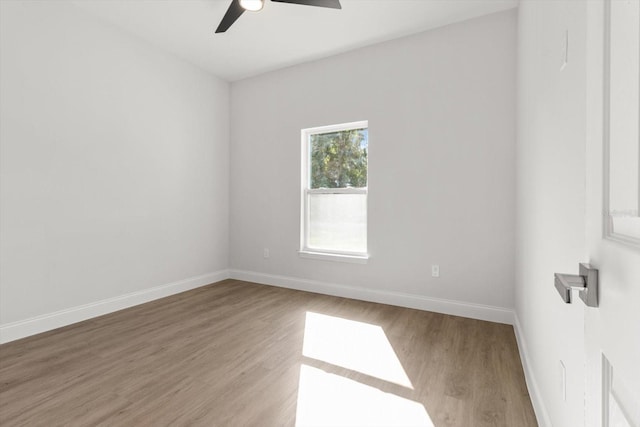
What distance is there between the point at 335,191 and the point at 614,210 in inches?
131

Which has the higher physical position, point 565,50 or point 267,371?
point 565,50

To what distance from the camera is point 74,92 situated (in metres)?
2.89

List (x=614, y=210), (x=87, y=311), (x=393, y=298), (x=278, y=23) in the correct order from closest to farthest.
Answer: (x=614, y=210) → (x=87, y=311) → (x=278, y=23) → (x=393, y=298)

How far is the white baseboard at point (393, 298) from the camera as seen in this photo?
2895 mm

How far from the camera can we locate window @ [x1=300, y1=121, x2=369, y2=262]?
3.65 metres

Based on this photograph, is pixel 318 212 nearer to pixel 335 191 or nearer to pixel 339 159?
pixel 335 191

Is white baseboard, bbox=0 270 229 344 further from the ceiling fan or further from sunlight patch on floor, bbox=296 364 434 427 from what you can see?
the ceiling fan

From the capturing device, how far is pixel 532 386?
1741 millimetres

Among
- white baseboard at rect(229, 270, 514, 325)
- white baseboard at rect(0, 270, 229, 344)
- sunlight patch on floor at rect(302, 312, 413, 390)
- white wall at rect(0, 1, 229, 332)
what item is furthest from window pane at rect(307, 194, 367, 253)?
white baseboard at rect(0, 270, 229, 344)

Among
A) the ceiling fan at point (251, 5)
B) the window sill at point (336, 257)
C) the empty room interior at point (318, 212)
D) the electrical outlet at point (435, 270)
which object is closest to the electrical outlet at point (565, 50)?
the empty room interior at point (318, 212)

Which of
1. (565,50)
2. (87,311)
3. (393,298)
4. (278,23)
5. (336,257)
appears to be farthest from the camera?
(336,257)

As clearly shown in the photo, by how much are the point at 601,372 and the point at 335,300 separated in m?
3.09

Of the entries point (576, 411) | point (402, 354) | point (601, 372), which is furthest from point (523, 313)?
point (601, 372)

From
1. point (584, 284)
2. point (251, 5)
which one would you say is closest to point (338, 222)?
point (251, 5)
